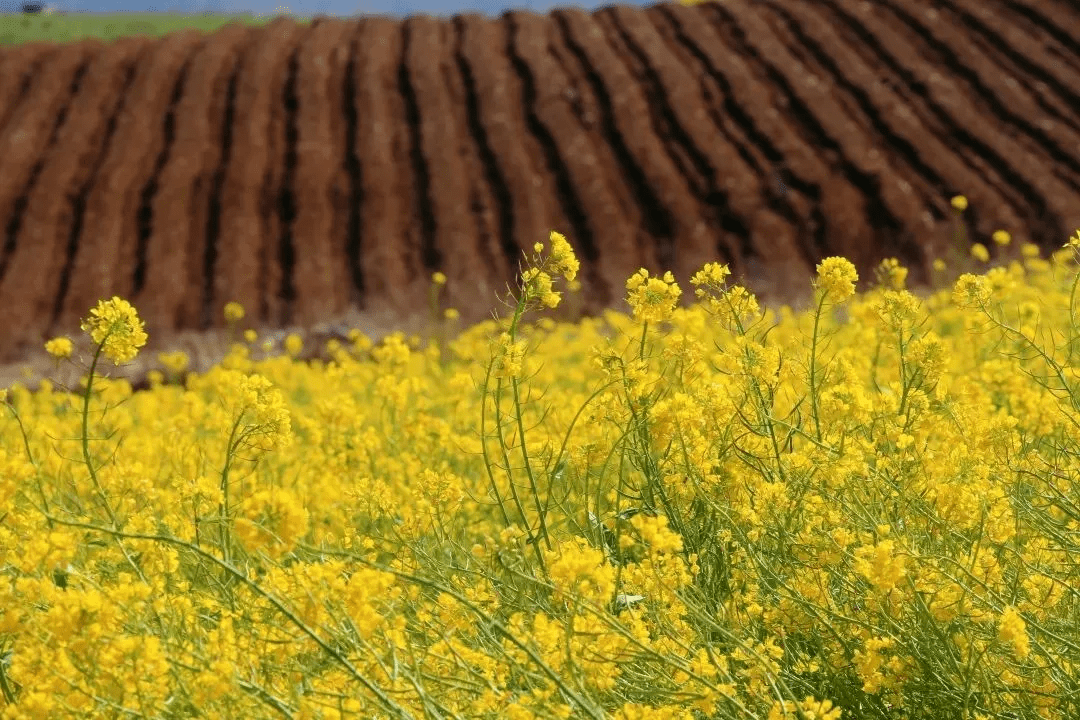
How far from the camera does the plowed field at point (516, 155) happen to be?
18.2 meters

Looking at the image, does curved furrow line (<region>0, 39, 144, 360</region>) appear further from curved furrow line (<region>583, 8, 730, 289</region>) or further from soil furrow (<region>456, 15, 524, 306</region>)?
curved furrow line (<region>583, 8, 730, 289</region>)

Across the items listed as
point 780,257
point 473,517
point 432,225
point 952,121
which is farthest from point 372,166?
point 473,517

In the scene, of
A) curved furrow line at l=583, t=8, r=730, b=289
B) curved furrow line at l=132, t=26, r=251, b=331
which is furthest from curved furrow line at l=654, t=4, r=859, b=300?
curved furrow line at l=132, t=26, r=251, b=331

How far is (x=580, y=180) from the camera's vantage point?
62.7 ft

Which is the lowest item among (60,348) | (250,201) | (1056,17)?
(250,201)

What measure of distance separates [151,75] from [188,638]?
2051 centimetres

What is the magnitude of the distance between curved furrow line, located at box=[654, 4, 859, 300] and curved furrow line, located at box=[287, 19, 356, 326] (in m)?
5.96

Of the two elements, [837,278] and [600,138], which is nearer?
[837,278]

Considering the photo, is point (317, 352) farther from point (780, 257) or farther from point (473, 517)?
point (473, 517)

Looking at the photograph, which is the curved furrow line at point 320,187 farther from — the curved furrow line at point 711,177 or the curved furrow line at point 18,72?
the curved furrow line at point 711,177

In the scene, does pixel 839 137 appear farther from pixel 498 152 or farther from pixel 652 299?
pixel 652 299

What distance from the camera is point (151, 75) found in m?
21.5

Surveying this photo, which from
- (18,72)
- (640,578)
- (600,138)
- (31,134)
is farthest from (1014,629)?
(18,72)

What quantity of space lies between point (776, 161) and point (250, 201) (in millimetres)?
8121
